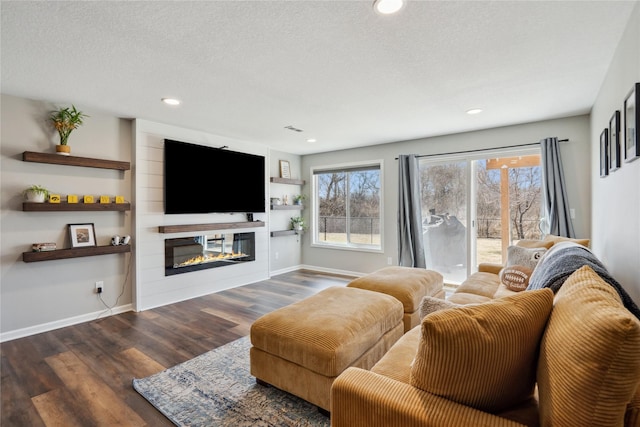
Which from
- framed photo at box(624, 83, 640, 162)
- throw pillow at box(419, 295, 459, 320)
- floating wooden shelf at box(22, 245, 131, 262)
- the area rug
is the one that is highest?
framed photo at box(624, 83, 640, 162)

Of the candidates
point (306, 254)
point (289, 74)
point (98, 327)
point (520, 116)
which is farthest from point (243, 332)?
point (520, 116)

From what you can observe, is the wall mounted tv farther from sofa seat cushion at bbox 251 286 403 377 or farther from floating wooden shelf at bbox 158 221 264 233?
sofa seat cushion at bbox 251 286 403 377

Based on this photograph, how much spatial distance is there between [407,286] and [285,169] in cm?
375

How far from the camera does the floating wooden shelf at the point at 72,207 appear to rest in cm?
294

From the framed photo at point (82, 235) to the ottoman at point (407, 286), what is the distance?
9.62ft

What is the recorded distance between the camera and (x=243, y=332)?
308 cm

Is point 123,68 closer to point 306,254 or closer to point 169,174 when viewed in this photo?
point 169,174

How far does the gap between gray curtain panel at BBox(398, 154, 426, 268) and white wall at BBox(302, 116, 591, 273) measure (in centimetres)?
26

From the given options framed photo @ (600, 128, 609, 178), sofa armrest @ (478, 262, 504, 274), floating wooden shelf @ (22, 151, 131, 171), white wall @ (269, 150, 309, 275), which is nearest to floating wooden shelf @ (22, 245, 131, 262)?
floating wooden shelf @ (22, 151, 131, 171)

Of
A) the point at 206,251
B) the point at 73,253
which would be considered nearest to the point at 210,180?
the point at 206,251

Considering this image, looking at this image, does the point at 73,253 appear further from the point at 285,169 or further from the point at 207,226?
the point at 285,169

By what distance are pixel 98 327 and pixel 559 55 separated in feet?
15.9

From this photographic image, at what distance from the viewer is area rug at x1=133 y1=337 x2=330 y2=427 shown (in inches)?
71.2

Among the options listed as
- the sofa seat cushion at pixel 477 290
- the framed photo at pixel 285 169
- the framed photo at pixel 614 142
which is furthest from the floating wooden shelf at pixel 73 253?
the framed photo at pixel 614 142
